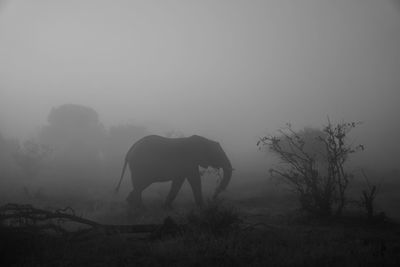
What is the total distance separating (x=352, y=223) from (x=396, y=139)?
9917 cm

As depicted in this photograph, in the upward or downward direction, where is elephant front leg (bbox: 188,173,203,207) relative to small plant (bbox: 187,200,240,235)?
upward

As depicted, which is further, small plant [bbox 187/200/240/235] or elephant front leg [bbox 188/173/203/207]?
elephant front leg [bbox 188/173/203/207]

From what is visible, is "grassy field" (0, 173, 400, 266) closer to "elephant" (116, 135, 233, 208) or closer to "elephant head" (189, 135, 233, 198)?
"elephant" (116, 135, 233, 208)

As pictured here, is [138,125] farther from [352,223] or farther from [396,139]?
[396,139]

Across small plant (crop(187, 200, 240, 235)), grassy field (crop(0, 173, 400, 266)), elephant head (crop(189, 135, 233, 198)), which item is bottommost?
grassy field (crop(0, 173, 400, 266))

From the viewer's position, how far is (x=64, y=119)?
52.5 metres

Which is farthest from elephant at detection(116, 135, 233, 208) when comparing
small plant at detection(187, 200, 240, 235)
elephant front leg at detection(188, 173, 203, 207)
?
small plant at detection(187, 200, 240, 235)

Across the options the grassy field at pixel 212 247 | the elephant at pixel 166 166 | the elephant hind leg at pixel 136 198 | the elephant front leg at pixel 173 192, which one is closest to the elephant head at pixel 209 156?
the elephant at pixel 166 166

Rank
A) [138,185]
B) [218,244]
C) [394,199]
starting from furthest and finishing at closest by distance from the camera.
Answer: [394,199] → [138,185] → [218,244]

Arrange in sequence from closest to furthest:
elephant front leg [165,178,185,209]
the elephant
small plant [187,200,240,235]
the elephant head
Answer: small plant [187,200,240,235]
elephant front leg [165,178,185,209]
the elephant
the elephant head

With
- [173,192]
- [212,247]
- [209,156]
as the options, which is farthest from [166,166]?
[212,247]

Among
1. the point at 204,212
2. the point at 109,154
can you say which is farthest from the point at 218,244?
the point at 109,154

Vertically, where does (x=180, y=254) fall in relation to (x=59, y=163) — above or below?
below

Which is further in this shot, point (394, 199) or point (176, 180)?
point (394, 199)
